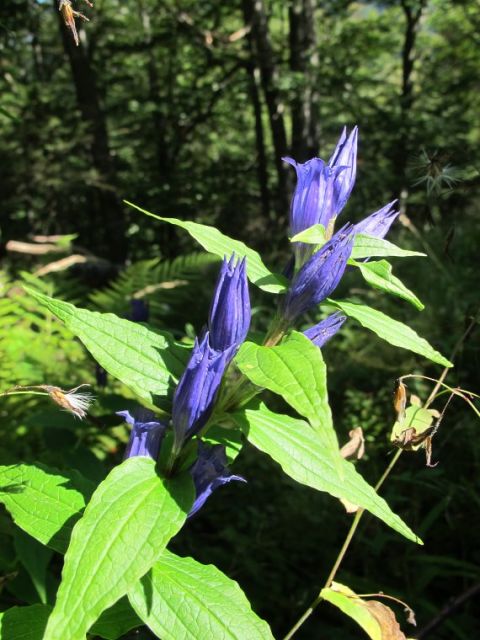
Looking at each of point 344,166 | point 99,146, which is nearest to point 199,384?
point 344,166

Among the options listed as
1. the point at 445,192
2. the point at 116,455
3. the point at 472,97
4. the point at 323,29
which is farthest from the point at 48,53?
the point at 445,192

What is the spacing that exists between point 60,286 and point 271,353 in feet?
A: 12.6

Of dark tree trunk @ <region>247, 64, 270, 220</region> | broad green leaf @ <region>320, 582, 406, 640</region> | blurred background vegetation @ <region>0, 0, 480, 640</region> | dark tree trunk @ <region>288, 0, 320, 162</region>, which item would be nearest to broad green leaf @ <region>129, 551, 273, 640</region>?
broad green leaf @ <region>320, 582, 406, 640</region>

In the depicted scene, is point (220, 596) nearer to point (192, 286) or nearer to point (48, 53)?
point (192, 286)

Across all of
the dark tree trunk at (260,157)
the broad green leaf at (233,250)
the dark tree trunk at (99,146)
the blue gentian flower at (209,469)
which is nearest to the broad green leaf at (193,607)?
the blue gentian flower at (209,469)

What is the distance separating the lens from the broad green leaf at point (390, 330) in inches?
33.1

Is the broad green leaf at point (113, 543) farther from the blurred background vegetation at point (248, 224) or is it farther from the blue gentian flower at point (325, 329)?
the blurred background vegetation at point (248, 224)

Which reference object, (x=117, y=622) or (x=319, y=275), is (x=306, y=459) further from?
(x=117, y=622)

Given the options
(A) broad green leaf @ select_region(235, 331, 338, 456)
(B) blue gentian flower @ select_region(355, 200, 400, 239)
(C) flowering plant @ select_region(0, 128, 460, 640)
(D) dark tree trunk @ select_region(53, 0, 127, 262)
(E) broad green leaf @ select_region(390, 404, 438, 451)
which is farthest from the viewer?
(D) dark tree trunk @ select_region(53, 0, 127, 262)

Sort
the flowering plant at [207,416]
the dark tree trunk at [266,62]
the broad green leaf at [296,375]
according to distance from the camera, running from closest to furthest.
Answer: the broad green leaf at [296,375] < the flowering plant at [207,416] < the dark tree trunk at [266,62]

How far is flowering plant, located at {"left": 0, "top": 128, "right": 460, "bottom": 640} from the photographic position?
75 cm

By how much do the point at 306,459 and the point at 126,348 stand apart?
1.07 ft

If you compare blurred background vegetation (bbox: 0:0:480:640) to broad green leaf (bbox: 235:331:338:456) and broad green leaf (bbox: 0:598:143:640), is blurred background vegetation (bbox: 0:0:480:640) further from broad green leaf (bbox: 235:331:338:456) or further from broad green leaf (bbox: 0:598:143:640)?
broad green leaf (bbox: 235:331:338:456)

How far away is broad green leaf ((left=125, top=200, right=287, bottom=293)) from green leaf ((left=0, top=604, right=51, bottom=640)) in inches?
26.3
